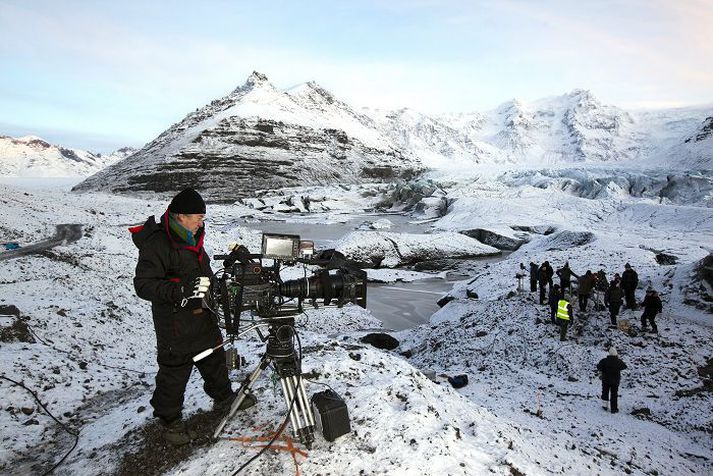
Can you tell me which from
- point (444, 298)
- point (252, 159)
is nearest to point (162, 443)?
point (444, 298)

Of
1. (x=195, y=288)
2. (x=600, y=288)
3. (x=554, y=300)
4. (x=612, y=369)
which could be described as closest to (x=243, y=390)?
(x=195, y=288)

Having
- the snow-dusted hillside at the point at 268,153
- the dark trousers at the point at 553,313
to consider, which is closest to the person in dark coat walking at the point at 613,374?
the dark trousers at the point at 553,313

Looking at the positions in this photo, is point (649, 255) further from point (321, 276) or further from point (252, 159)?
point (252, 159)

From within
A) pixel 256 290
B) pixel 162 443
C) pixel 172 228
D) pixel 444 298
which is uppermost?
pixel 172 228

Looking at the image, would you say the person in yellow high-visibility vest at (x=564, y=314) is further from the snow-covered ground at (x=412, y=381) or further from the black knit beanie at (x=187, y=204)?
the black knit beanie at (x=187, y=204)

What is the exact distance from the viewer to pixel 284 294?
166 inches

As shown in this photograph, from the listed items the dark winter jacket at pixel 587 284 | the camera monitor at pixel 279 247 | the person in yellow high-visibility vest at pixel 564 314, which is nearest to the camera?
the camera monitor at pixel 279 247

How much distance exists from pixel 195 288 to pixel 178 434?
1719 mm

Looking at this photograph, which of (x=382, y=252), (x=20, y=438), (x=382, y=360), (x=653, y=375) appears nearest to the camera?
(x=20, y=438)

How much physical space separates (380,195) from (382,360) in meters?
99.8

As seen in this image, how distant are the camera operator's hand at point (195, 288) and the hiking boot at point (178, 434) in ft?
4.86

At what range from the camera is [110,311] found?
40.0 ft

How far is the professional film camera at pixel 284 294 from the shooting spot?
410 cm

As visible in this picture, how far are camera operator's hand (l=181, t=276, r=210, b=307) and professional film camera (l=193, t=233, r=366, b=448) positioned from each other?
19cm
